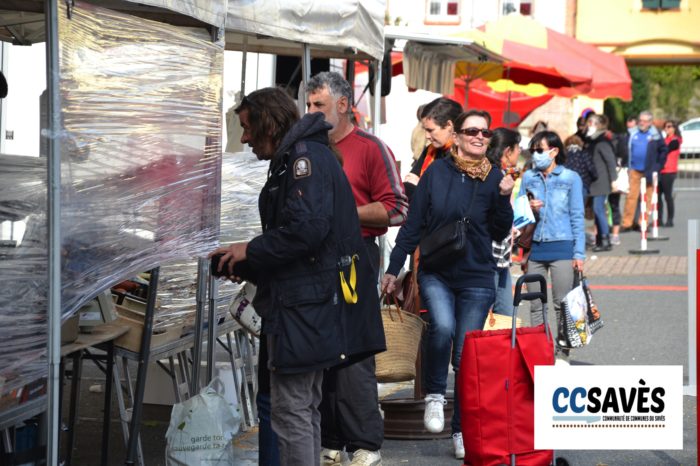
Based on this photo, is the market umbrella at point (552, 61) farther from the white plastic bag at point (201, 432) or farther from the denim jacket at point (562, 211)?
the white plastic bag at point (201, 432)

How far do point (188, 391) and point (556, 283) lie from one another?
3.49 meters

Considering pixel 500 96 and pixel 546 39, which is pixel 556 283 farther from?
pixel 500 96

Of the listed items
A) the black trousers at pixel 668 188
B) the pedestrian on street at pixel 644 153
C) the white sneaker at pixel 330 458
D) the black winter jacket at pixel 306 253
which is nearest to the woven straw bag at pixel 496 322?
the white sneaker at pixel 330 458

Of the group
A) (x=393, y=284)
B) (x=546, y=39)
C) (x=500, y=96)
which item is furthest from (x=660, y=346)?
(x=500, y=96)

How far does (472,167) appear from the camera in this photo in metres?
6.70

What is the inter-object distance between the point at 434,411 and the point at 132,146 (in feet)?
7.97

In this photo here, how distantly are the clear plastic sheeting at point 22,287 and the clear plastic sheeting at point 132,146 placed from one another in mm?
137

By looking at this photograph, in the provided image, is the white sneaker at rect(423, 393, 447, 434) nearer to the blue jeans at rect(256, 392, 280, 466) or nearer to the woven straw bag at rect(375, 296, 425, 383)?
the woven straw bag at rect(375, 296, 425, 383)

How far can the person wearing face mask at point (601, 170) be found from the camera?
1862 cm

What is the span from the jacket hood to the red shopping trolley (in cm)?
132

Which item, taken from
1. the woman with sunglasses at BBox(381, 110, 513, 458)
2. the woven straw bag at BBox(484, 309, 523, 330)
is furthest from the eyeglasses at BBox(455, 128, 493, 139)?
the woven straw bag at BBox(484, 309, 523, 330)

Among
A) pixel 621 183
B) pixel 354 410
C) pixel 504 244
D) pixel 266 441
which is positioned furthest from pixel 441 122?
pixel 621 183

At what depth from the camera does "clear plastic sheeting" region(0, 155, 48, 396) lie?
4.60 metres

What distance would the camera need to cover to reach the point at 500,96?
23.5 meters
